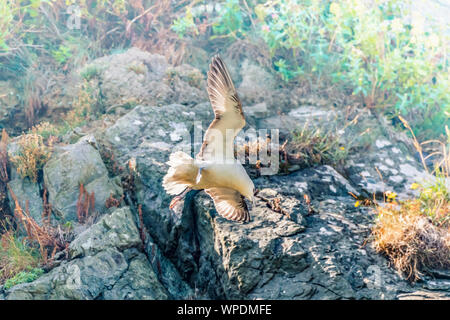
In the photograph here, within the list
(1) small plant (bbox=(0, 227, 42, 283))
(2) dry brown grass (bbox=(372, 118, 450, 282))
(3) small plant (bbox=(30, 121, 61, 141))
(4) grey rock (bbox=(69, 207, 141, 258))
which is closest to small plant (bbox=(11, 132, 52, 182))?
(3) small plant (bbox=(30, 121, 61, 141))

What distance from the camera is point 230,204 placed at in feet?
12.1

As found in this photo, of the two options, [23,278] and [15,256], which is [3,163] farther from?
[23,278]

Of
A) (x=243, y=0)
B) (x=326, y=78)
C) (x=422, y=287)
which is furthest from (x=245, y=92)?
(x=422, y=287)

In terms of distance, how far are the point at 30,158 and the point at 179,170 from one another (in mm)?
2052

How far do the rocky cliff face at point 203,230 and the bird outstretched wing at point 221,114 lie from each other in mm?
644

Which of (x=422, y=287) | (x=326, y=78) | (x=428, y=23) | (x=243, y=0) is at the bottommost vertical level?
(x=422, y=287)

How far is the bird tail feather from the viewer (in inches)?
126

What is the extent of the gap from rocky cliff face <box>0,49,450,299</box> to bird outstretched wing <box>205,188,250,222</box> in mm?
109

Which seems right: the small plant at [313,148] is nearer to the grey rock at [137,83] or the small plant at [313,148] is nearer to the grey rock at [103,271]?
the grey rock at [137,83]

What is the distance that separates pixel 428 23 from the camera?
21.2ft

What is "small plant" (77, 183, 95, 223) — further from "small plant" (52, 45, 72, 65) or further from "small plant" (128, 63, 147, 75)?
"small plant" (52, 45, 72, 65)

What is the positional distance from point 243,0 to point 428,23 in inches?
117

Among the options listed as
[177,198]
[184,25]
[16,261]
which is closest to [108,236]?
[177,198]

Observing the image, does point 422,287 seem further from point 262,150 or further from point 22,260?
point 22,260
